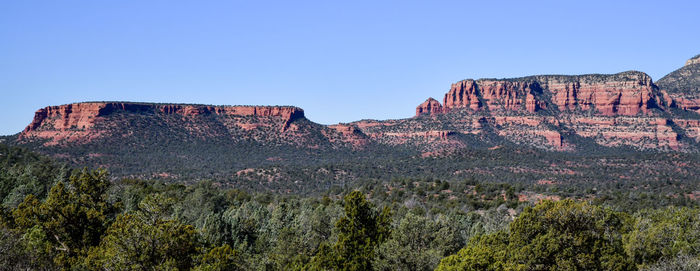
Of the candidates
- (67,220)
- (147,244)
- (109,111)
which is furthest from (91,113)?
(147,244)

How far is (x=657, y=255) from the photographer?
3256 centimetres

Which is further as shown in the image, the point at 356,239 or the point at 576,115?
the point at 576,115

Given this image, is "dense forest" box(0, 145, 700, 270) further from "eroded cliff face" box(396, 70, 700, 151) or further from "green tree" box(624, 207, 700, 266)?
"eroded cliff face" box(396, 70, 700, 151)

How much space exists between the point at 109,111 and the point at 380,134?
84.0m

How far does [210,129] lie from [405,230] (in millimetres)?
127463

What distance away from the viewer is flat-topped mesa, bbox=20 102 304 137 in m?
146

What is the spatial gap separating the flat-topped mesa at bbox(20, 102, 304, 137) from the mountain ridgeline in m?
0.32

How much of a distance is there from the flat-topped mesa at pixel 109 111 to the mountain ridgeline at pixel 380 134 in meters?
0.32

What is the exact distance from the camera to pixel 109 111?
148875 millimetres

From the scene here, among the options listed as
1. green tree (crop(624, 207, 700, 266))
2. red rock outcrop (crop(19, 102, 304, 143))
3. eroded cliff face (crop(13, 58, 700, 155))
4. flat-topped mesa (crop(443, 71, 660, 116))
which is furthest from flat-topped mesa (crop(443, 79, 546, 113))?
green tree (crop(624, 207, 700, 266))

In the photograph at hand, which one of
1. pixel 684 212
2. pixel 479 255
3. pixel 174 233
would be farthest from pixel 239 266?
pixel 684 212

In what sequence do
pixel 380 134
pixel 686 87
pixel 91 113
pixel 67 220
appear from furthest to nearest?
1. pixel 686 87
2. pixel 380 134
3. pixel 91 113
4. pixel 67 220

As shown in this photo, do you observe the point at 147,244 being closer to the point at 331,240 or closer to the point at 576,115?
the point at 331,240

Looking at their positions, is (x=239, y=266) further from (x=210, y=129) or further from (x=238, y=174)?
(x=210, y=129)
